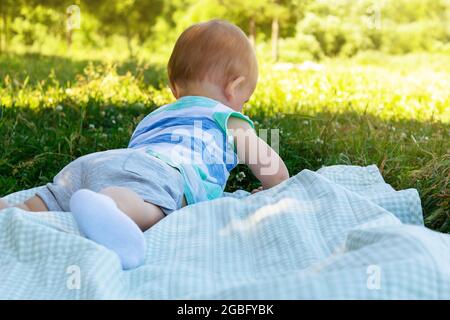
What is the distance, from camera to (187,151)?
2.44 meters

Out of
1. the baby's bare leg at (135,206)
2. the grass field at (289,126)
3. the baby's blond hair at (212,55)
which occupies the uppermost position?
the baby's blond hair at (212,55)

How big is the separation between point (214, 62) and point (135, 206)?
799mm

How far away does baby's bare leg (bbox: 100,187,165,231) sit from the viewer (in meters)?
2.05

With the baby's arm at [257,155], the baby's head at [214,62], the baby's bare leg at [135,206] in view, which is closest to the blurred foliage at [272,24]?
the baby's head at [214,62]

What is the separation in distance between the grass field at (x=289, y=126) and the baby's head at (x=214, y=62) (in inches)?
17.6

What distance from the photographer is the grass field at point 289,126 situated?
2.92m

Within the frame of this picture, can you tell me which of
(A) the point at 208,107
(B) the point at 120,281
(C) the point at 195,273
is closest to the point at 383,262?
(C) the point at 195,273

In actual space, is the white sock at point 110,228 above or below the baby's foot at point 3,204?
above

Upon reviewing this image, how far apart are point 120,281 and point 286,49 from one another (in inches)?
560

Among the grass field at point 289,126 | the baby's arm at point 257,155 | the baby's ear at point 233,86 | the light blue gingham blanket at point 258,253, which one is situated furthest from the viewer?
the grass field at point 289,126

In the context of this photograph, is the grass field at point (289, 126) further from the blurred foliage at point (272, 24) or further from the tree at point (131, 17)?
the tree at point (131, 17)

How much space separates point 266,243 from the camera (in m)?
1.93

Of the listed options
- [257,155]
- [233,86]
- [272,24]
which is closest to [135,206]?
[257,155]

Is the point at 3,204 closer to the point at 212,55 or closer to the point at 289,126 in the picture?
the point at 212,55
